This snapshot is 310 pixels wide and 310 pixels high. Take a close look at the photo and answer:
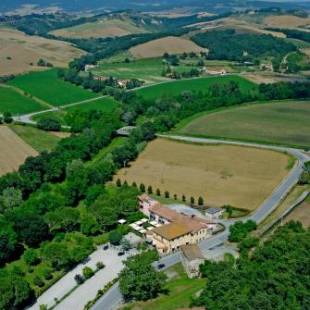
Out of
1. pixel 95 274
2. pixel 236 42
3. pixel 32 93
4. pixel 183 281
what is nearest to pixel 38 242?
pixel 95 274

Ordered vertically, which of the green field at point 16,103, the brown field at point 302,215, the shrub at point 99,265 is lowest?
the green field at point 16,103

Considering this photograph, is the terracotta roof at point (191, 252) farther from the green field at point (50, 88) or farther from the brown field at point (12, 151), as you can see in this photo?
the green field at point (50, 88)

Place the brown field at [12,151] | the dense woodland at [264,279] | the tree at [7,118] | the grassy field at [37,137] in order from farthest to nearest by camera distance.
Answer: the tree at [7,118] → the grassy field at [37,137] → the brown field at [12,151] → the dense woodland at [264,279]

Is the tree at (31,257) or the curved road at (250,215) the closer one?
the curved road at (250,215)

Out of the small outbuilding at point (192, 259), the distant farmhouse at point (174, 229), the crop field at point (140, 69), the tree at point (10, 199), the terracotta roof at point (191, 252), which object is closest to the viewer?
the small outbuilding at point (192, 259)

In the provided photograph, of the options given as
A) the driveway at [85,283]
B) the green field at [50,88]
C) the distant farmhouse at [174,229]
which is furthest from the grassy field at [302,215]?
the green field at [50,88]

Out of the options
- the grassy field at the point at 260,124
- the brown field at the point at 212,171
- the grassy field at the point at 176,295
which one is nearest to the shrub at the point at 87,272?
the grassy field at the point at 176,295

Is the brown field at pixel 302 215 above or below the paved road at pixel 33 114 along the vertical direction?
above
